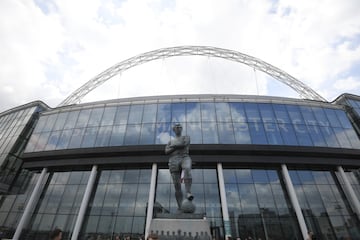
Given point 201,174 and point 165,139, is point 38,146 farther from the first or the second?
point 201,174

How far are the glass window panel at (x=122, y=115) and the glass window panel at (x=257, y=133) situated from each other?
16115mm

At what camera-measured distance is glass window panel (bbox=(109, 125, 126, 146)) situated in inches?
943

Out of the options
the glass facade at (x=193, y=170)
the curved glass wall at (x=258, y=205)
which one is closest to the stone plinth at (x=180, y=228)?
the glass facade at (x=193, y=170)

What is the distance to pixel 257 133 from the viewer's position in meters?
23.5

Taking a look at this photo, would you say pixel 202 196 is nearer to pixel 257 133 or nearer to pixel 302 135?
pixel 257 133

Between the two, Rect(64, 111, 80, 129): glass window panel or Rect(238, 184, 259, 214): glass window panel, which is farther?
Rect(64, 111, 80, 129): glass window panel

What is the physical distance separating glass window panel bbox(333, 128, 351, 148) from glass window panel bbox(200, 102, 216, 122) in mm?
15682

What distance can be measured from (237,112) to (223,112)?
5.98 ft

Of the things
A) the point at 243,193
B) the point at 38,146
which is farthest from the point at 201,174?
the point at 38,146

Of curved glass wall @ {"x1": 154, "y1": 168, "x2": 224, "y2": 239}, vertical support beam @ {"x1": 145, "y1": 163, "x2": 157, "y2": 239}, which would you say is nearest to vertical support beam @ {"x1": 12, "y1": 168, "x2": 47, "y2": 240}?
vertical support beam @ {"x1": 145, "y1": 163, "x2": 157, "y2": 239}

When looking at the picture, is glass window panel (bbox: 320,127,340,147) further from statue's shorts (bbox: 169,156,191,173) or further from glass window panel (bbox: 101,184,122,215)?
glass window panel (bbox: 101,184,122,215)

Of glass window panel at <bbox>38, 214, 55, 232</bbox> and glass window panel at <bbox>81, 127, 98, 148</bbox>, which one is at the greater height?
glass window panel at <bbox>81, 127, 98, 148</bbox>

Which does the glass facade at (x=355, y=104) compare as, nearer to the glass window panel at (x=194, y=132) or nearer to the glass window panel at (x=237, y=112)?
the glass window panel at (x=237, y=112)

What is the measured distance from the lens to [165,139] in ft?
77.5
